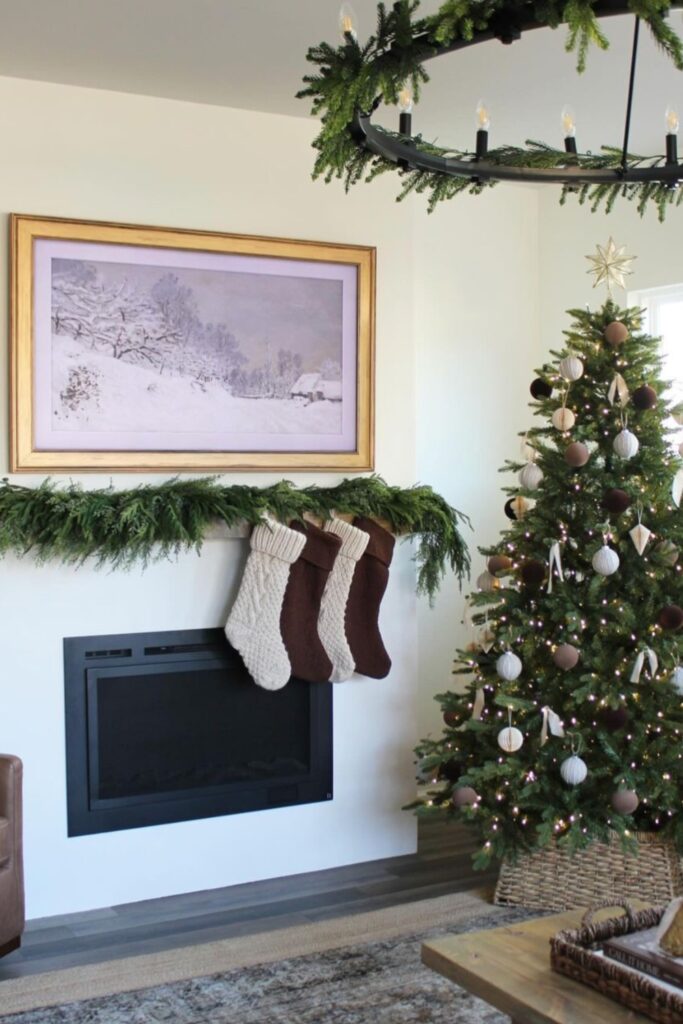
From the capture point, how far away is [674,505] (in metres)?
3.81

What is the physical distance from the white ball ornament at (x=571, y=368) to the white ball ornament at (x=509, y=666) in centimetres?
91

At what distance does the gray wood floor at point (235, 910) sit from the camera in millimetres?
3510

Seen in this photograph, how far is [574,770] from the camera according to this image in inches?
139

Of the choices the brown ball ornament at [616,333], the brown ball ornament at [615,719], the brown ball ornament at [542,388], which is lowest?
the brown ball ornament at [615,719]

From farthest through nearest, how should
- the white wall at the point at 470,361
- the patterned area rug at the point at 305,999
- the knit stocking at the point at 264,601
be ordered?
the white wall at the point at 470,361
the knit stocking at the point at 264,601
the patterned area rug at the point at 305,999

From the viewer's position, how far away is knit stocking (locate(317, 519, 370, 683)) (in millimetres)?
4141

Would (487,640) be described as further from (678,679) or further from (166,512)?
(166,512)

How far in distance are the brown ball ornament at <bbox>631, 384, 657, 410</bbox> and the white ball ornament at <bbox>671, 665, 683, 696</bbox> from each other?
83cm

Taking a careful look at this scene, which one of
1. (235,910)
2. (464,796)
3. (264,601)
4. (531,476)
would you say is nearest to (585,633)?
(531,476)

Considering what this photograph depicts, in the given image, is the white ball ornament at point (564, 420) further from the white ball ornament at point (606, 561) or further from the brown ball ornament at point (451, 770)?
the brown ball ornament at point (451, 770)

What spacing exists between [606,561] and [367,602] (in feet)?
3.26

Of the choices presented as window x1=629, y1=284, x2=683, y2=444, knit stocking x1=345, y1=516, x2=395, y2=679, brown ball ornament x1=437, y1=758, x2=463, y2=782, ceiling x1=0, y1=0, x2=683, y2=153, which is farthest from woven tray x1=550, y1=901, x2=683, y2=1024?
window x1=629, y1=284, x2=683, y2=444

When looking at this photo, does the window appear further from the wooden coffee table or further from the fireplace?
the wooden coffee table

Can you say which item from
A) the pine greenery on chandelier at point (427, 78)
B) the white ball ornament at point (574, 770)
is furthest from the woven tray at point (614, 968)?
the pine greenery on chandelier at point (427, 78)
